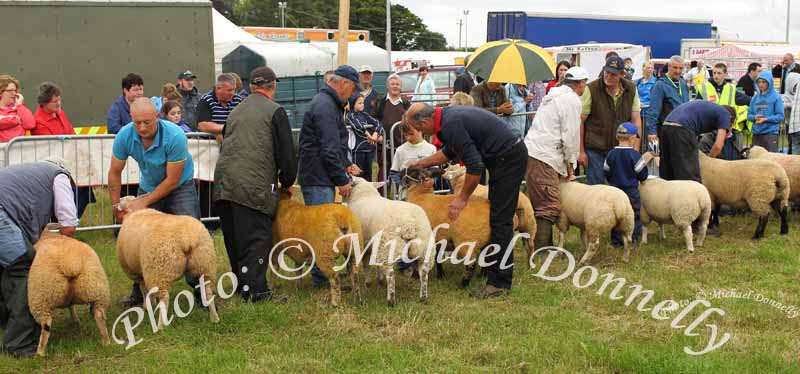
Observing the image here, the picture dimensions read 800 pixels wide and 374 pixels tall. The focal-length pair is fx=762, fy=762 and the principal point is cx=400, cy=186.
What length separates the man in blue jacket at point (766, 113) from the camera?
38.2 feet

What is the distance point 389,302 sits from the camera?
6.04 meters

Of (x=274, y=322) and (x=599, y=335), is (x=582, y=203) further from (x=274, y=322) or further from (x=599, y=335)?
(x=274, y=322)

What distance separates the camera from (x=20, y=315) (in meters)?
5.06

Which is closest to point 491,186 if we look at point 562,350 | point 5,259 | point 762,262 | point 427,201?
point 427,201

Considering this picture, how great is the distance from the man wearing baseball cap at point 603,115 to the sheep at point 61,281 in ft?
17.0

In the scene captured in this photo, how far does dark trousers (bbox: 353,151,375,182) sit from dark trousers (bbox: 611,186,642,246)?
3207mm

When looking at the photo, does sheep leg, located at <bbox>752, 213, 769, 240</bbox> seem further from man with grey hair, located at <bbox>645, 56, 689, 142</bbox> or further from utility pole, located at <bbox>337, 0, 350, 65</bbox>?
utility pole, located at <bbox>337, 0, 350, 65</bbox>

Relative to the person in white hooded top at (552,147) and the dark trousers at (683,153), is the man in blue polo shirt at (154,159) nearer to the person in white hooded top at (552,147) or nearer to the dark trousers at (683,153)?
the person in white hooded top at (552,147)

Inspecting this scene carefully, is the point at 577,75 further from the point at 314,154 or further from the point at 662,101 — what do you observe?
the point at 314,154

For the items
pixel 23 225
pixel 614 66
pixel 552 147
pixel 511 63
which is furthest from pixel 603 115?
pixel 23 225

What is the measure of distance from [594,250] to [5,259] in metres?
5.04

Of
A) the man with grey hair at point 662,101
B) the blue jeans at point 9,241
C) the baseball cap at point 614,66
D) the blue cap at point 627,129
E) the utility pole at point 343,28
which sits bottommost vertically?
the blue jeans at point 9,241

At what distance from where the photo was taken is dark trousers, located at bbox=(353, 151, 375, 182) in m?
9.66

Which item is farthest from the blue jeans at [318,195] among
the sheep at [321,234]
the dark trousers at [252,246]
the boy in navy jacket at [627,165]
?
the boy in navy jacket at [627,165]
